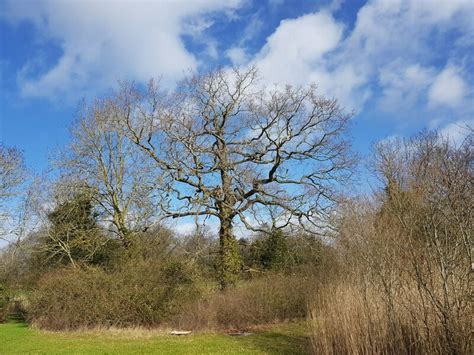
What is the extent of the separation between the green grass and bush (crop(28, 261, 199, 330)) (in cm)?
126

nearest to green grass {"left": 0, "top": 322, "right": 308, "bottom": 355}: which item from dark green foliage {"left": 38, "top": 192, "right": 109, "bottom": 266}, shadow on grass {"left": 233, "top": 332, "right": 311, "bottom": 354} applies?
shadow on grass {"left": 233, "top": 332, "right": 311, "bottom": 354}

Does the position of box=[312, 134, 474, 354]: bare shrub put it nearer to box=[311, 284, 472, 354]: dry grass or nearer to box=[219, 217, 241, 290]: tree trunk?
box=[311, 284, 472, 354]: dry grass

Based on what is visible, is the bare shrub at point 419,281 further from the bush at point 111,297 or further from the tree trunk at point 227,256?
the tree trunk at point 227,256

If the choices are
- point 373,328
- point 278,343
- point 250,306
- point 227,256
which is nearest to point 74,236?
point 227,256

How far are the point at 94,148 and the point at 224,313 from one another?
47.3 feet

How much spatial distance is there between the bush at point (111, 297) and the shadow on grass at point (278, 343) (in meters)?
5.14

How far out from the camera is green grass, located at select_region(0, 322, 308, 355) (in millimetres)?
10977

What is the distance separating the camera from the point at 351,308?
758 centimetres

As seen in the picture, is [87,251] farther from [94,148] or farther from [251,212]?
[251,212]

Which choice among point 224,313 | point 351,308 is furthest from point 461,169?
point 224,313

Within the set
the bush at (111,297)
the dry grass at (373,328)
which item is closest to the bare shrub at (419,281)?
the dry grass at (373,328)

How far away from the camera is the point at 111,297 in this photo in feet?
56.1

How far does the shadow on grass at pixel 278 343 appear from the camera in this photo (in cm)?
1029

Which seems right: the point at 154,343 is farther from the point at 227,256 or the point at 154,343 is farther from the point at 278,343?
the point at 227,256
